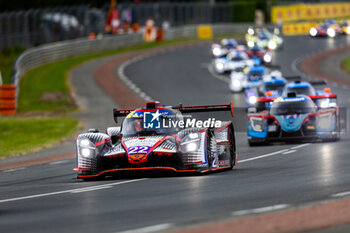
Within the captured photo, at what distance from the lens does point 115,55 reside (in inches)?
2697

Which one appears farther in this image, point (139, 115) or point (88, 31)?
point (88, 31)

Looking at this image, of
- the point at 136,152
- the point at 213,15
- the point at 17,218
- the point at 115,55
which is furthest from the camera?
the point at 213,15

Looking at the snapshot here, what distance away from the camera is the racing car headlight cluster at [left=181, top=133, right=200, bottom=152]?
632 inches

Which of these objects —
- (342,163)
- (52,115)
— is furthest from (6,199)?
(52,115)

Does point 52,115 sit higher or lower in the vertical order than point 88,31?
lower

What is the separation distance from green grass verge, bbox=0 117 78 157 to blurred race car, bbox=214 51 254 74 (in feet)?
60.6

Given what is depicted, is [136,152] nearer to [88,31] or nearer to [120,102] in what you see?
[120,102]

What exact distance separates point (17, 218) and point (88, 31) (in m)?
61.9

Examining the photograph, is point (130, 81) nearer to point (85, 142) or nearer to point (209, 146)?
point (85, 142)

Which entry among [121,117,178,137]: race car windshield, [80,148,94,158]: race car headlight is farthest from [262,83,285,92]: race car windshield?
[80,148,94,158]: race car headlight

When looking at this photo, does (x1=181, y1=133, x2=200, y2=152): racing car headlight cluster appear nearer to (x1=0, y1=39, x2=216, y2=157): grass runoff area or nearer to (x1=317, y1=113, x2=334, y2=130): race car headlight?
(x1=317, y1=113, x2=334, y2=130): race car headlight

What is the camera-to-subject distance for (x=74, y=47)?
66.2m

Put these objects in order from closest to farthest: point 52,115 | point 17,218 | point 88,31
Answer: point 17,218
point 52,115
point 88,31

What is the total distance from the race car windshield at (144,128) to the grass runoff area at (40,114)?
928cm
